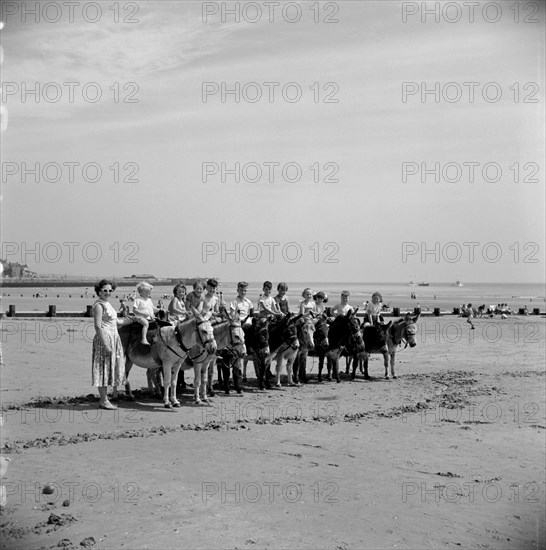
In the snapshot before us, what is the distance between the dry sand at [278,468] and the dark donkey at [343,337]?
2.96 ft

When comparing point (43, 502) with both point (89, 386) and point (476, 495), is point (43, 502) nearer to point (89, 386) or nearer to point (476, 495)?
point (476, 495)

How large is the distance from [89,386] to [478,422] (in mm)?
7613

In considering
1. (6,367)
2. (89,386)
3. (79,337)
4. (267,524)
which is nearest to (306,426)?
(267,524)

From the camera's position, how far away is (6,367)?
1552cm

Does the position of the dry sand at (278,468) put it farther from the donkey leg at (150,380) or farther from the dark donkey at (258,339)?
the dark donkey at (258,339)

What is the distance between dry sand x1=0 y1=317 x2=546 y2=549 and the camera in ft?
21.4

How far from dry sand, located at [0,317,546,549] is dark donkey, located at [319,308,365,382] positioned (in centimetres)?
90

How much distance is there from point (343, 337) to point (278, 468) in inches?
295

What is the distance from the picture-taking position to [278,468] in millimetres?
8492

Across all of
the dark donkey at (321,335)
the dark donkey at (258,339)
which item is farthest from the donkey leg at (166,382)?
the dark donkey at (321,335)

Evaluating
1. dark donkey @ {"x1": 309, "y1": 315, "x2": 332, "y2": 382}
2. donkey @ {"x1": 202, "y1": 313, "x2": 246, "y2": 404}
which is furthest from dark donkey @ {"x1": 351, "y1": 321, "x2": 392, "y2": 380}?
donkey @ {"x1": 202, "y1": 313, "x2": 246, "y2": 404}

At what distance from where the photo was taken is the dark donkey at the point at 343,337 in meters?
15.8

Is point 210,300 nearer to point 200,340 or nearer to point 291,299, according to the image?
point 200,340

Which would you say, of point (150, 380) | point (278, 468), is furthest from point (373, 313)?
point (278, 468)
